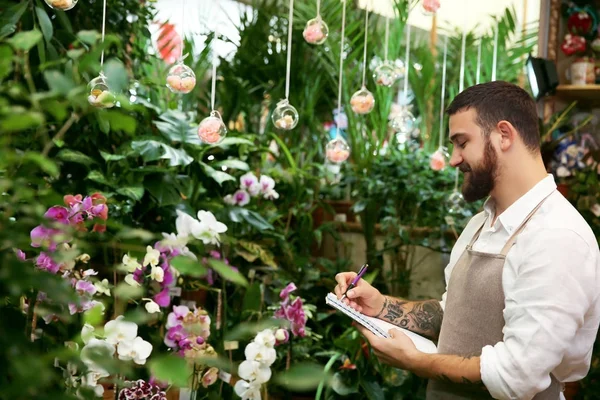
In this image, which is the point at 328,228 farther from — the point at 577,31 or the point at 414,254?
the point at 577,31

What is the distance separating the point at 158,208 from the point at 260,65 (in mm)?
1646

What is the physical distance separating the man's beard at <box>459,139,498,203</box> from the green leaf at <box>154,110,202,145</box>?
1.62 meters

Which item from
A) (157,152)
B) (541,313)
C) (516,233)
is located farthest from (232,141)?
(541,313)

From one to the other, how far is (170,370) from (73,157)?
2.69 m

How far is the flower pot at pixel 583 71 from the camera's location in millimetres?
4426

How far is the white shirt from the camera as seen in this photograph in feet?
5.57

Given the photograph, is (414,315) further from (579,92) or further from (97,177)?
(579,92)

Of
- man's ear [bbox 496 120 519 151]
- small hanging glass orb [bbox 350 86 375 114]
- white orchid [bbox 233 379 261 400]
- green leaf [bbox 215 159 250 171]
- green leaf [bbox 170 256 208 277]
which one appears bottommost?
white orchid [bbox 233 379 261 400]

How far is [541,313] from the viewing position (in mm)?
1696

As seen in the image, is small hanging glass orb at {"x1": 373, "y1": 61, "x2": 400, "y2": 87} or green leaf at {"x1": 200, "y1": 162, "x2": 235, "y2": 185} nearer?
small hanging glass orb at {"x1": 373, "y1": 61, "x2": 400, "y2": 87}

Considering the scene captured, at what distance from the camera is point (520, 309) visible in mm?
1728

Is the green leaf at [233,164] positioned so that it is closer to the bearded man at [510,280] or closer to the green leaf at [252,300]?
Result: the green leaf at [252,300]

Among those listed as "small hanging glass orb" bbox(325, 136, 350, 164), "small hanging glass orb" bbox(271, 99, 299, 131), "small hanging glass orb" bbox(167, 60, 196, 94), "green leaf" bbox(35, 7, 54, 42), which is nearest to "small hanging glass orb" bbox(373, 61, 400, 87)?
"small hanging glass orb" bbox(325, 136, 350, 164)

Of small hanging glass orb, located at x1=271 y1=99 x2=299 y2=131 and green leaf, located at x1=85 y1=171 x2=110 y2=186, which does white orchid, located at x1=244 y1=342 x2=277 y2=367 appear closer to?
small hanging glass orb, located at x1=271 y1=99 x2=299 y2=131
